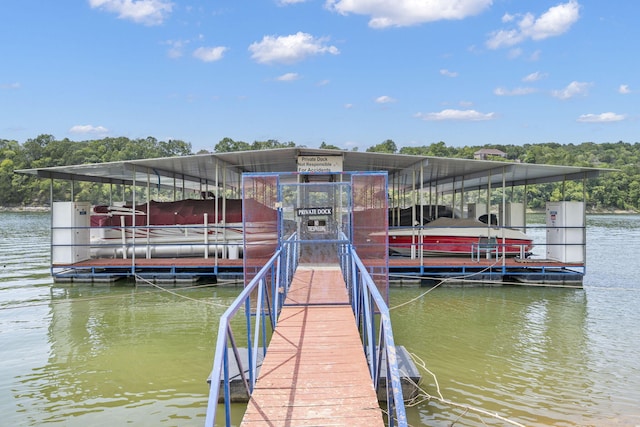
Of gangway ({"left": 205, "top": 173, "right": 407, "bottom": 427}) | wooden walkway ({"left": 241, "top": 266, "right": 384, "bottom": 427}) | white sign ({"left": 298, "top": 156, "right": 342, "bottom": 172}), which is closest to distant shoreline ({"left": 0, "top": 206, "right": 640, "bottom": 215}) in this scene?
white sign ({"left": 298, "top": 156, "right": 342, "bottom": 172})

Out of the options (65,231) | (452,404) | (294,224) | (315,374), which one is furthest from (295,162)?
(315,374)

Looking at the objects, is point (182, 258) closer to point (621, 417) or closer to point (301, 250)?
point (301, 250)

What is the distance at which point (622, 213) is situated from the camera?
93625 millimetres

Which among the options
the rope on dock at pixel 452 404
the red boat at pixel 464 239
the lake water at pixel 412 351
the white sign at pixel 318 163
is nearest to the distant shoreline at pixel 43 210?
the lake water at pixel 412 351

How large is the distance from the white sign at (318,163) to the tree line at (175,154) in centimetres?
5866

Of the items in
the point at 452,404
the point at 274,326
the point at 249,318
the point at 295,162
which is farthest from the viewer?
the point at 295,162

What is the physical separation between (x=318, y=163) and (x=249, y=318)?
8.81 metres

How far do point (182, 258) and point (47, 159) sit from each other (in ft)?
333

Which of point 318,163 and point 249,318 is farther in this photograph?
point 318,163

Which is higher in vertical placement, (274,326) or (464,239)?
(464,239)

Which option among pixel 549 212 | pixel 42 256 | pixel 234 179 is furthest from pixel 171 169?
pixel 549 212

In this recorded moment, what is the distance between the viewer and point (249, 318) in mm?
5023

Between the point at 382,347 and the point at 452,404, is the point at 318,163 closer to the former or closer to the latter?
the point at 452,404

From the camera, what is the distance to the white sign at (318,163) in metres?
13.4
